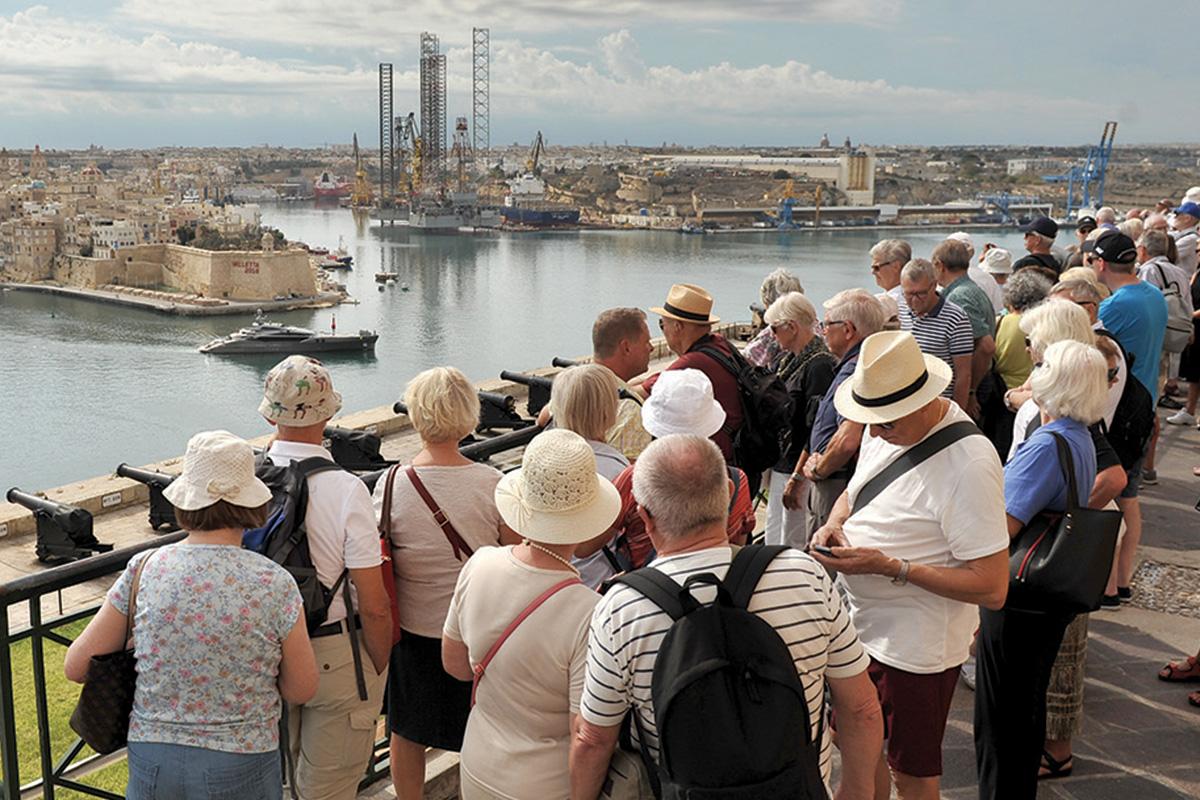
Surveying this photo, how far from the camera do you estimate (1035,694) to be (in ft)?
6.47

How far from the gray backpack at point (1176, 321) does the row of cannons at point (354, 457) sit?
2.47m

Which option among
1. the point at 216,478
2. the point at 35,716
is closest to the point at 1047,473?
the point at 216,478

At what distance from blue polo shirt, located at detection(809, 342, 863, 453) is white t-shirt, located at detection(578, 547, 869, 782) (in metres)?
1.04

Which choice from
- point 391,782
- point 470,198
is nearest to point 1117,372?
point 391,782

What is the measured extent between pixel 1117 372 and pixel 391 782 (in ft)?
6.53

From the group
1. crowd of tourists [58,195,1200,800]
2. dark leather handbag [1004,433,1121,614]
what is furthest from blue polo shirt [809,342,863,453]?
dark leather handbag [1004,433,1121,614]

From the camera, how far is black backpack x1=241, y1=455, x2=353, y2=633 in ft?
5.39

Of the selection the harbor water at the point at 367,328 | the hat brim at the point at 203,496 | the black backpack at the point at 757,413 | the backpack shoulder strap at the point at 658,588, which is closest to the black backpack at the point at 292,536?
the hat brim at the point at 203,496

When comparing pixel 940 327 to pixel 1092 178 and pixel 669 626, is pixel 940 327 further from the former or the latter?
pixel 1092 178

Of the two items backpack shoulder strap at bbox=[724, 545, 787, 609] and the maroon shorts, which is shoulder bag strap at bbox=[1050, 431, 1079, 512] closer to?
the maroon shorts

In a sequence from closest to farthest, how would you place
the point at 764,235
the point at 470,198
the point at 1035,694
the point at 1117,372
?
the point at 1035,694 → the point at 1117,372 → the point at 764,235 → the point at 470,198

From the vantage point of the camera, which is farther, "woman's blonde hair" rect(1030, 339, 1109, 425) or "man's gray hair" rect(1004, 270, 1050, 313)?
"man's gray hair" rect(1004, 270, 1050, 313)

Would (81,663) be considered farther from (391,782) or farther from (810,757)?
(810,757)

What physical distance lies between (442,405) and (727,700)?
2.67 ft
